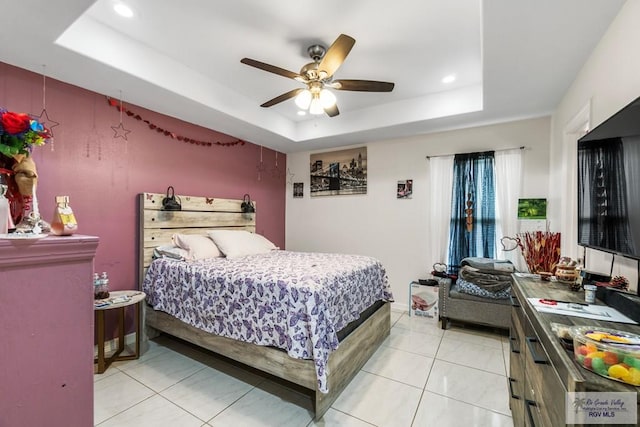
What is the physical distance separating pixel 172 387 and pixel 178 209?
177 centimetres

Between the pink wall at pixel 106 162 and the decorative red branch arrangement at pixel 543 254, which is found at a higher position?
the pink wall at pixel 106 162

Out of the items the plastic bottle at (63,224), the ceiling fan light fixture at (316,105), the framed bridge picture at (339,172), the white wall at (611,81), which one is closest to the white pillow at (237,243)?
the framed bridge picture at (339,172)

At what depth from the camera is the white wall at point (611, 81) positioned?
1.44m

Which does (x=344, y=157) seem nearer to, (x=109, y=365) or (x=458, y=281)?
(x=458, y=281)

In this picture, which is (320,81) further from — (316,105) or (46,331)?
(46,331)

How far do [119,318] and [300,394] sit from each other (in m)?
1.86

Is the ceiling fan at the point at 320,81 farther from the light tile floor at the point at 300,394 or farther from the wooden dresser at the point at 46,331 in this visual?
the light tile floor at the point at 300,394

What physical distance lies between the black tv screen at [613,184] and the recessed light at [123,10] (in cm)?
288

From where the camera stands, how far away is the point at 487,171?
346 centimetres

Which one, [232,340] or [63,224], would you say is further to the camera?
[232,340]

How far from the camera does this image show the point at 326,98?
2369 mm

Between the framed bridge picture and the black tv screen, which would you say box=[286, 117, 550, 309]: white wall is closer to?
the framed bridge picture

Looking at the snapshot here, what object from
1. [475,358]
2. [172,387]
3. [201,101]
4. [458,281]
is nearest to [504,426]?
[475,358]

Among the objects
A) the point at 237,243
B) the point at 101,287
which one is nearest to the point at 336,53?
the point at 237,243
